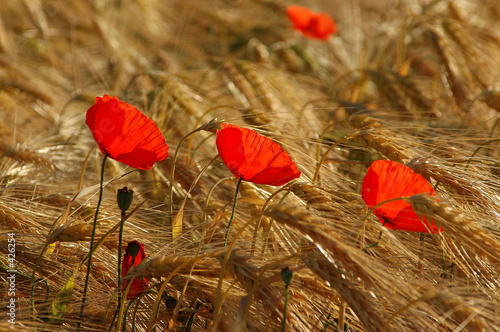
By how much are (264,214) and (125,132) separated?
0.30m

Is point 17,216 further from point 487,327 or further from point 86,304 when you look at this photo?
point 487,327

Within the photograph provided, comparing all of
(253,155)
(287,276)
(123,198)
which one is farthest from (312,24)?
(287,276)

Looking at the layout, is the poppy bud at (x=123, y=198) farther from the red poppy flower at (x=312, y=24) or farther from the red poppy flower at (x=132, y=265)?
the red poppy flower at (x=312, y=24)

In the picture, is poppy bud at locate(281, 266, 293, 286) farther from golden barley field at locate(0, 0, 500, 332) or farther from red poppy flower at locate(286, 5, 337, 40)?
red poppy flower at locate(286, 5, 337, 40)

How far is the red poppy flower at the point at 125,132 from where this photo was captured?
3.13ft

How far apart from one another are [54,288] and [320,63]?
262cm

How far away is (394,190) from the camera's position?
0.89 meters

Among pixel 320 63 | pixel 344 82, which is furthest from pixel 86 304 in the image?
pixel 320 63

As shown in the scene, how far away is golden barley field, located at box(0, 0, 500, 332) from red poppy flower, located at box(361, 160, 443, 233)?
0.04 m

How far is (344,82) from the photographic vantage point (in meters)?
2.88

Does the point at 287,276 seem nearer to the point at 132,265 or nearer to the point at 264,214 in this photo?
the point at 264,214

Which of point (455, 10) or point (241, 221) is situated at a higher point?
point (455, 10)

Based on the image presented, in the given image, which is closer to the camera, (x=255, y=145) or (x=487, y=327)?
(x=487, y=327)

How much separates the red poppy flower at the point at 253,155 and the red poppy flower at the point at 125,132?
118 mm
